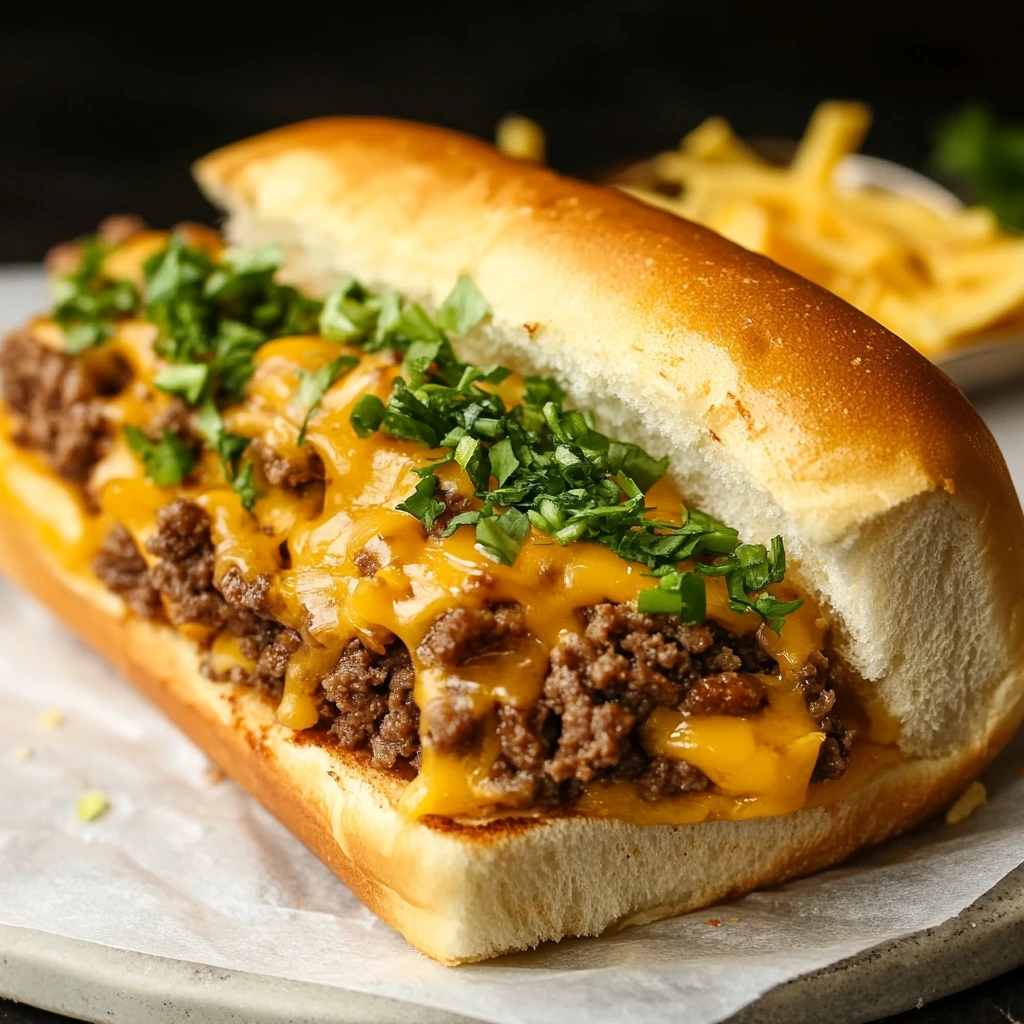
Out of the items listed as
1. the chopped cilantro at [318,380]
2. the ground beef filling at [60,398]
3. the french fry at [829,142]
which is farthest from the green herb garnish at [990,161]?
the ground beef filling at [60,398]

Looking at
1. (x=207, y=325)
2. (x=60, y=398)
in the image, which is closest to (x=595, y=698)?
(x=207, y=325)

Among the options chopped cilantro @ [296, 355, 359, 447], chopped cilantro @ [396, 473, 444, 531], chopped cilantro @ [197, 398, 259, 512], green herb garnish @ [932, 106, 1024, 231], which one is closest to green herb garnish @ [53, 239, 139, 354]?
chopped cilantro @ [197, 398, 259, 512]

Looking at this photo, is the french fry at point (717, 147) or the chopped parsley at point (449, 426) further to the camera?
the french fry at point (717, 147)

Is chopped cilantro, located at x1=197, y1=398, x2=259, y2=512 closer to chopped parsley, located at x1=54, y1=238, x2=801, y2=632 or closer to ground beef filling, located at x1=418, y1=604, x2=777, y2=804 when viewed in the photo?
chopped parsley, located at x1=54, y1=238, x2=801, y2=632

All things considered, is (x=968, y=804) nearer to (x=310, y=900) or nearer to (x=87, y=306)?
(x=310, y=900)

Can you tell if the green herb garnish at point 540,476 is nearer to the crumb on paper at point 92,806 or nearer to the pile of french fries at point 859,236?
the crumb on paper at point 92,806
